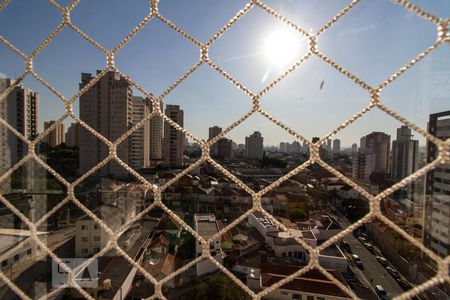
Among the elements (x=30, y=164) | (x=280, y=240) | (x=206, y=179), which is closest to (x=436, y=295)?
(x=280, y=240)

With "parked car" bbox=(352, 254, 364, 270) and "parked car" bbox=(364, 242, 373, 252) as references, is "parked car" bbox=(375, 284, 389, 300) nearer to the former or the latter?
"parked car" bbox=(352, 254, 364, 270)

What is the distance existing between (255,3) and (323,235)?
119 inches

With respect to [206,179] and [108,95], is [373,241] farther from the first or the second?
[108,95]

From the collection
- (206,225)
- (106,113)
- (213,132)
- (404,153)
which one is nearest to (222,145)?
(206,225)

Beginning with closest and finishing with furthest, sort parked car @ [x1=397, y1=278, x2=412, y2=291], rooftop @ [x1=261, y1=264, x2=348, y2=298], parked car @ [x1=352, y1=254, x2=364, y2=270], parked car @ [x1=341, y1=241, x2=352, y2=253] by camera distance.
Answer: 1. parked car @ [x1=397, y1=278, x2=412, y2=291]
2. rooftop @ [x1=261, y1=264, x2=348, y2=298]
3. parked car @ [x1=352, y1=254, x2=364, y2=270]
4. parked car @ [x1=341, y1=241, x2=352, y2=253]

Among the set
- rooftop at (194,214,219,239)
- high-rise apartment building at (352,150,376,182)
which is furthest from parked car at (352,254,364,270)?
rooftop at (194,214,219,239)

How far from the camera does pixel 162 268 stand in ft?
8.42

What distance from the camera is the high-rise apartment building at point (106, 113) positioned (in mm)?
4584

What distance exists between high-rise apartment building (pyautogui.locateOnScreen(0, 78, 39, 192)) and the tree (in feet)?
5.82

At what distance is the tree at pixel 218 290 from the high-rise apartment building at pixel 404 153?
1.71 m

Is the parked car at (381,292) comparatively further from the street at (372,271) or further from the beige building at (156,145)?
the beige building at (156,145)

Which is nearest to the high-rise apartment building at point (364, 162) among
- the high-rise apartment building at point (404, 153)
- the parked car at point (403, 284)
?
the high-rise apartment building at point (404, 153)

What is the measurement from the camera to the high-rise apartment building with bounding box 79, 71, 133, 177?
4.58m

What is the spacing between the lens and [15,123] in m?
1.43
